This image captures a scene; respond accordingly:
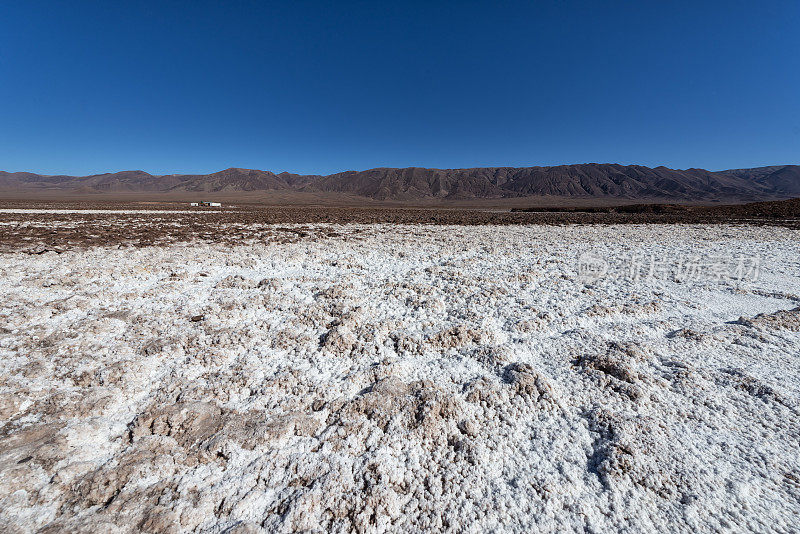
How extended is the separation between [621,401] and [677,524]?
1043 mm

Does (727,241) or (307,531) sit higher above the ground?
(727,241)

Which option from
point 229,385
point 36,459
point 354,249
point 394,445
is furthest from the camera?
point 354,249

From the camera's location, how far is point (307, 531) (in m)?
1.72

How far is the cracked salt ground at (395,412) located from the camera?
1846 mm

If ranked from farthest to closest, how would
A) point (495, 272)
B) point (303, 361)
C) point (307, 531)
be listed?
point (495, 272)
point (303, 361)
point (307, 531)

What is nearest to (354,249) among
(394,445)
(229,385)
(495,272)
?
(495,272)

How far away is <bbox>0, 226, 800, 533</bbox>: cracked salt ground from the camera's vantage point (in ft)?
6.06

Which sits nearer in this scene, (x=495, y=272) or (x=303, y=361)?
(x=303, y=361)

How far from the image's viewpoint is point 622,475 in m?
2.05

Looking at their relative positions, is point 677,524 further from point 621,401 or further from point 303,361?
point 303,361

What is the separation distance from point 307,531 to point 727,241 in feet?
57.3

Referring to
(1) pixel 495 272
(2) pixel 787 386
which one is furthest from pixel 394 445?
(1) pixel 495 272

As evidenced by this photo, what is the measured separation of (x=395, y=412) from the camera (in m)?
2.61

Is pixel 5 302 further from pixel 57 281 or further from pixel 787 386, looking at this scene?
pixel 787 386
